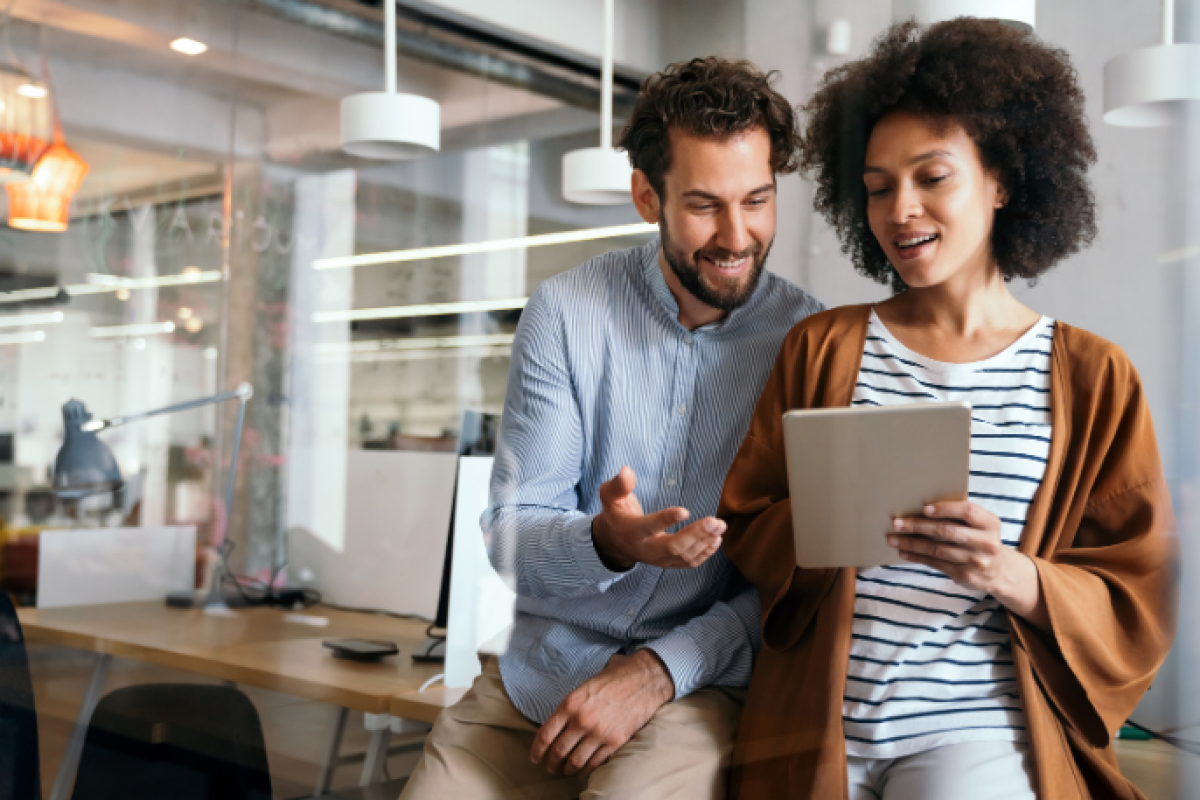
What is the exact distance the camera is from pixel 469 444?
1479 mm

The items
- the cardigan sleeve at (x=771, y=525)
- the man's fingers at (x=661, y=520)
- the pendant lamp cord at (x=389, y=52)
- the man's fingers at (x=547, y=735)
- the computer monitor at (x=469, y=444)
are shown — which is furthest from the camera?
the pendant lamp cord at (x=389, y=52)

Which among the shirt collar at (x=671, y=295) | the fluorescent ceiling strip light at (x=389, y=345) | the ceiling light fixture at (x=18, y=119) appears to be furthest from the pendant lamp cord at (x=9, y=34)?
the shirt collar at (x=671, y=295)

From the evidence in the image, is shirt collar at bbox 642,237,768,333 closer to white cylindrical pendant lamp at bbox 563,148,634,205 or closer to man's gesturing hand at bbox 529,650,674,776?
white cylindrical pendant lamp at bbox 563,148,634,205

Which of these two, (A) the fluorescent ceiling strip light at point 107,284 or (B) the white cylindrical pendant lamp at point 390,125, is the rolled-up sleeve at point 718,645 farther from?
(A) the fluorescent ceiling strip light at point 107,284

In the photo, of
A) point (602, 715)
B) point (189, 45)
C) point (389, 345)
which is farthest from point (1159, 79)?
point (189, 45)

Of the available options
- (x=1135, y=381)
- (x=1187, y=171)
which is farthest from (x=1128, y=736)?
(x=1187, y=171)

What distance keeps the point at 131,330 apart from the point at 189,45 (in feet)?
1.58

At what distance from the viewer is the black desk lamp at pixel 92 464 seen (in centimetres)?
149

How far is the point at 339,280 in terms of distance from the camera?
1.69 m

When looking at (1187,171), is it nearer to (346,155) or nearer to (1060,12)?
(1060,12)

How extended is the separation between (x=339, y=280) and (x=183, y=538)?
49 cm

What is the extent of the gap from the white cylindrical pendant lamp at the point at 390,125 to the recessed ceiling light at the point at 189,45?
30 centimetres

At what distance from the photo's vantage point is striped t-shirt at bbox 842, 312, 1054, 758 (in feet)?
3.12

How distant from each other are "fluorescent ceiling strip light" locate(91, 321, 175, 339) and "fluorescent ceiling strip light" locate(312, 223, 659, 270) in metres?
0.26
